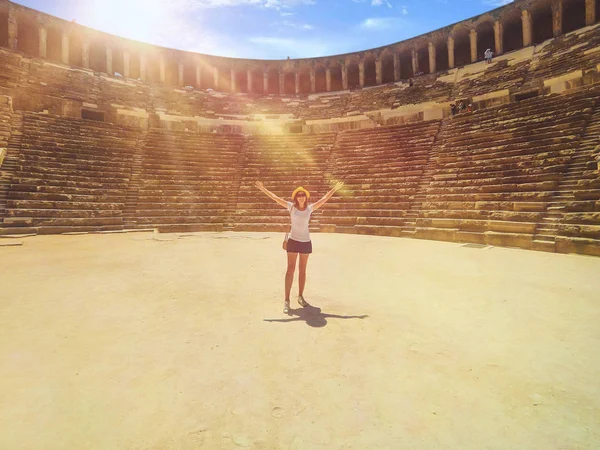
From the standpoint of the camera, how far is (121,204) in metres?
12.7

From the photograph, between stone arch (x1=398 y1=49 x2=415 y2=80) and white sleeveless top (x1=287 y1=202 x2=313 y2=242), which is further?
stone arch (x1=398 y1=49 x2=415 y2=80)

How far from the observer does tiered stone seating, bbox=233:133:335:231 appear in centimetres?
1362

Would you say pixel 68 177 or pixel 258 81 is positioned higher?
pixel 258 81

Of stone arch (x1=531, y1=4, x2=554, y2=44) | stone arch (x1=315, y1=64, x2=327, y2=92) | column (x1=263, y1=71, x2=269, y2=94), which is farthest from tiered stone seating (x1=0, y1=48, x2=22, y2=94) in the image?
stone arch (x1=531, y1=4, x2=554, y2=44)

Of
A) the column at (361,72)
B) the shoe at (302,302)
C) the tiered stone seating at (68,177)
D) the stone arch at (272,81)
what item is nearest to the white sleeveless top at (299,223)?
the shoe at (302,302)

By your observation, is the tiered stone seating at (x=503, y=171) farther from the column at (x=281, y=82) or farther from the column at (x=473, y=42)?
the column at (x=281, y=82)

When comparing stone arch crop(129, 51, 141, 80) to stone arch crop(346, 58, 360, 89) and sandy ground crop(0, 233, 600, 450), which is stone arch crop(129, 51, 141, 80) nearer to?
stone arch crop(346, 58, 360, 89)

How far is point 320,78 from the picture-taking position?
2745 cm

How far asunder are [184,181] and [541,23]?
2361 centimetres

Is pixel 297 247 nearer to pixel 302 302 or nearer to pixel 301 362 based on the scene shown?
pixel 302 302

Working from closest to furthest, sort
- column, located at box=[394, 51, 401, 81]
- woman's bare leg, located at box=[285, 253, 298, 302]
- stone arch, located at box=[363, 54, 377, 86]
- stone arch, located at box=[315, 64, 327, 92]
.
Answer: woman's bare leg, located at box=[285, 253, 298, 302] < column, located at box=[394, 51, 401, 81] < stone arch, located at box=[363, 54, 377, 86] < stone arch, located at box=[315, 64, 327, 92]

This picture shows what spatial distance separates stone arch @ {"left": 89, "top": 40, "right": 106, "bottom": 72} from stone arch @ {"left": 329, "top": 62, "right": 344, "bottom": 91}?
54.6 ft

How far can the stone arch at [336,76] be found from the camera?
87.7ft

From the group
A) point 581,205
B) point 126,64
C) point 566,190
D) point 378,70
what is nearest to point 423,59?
point 378,70
